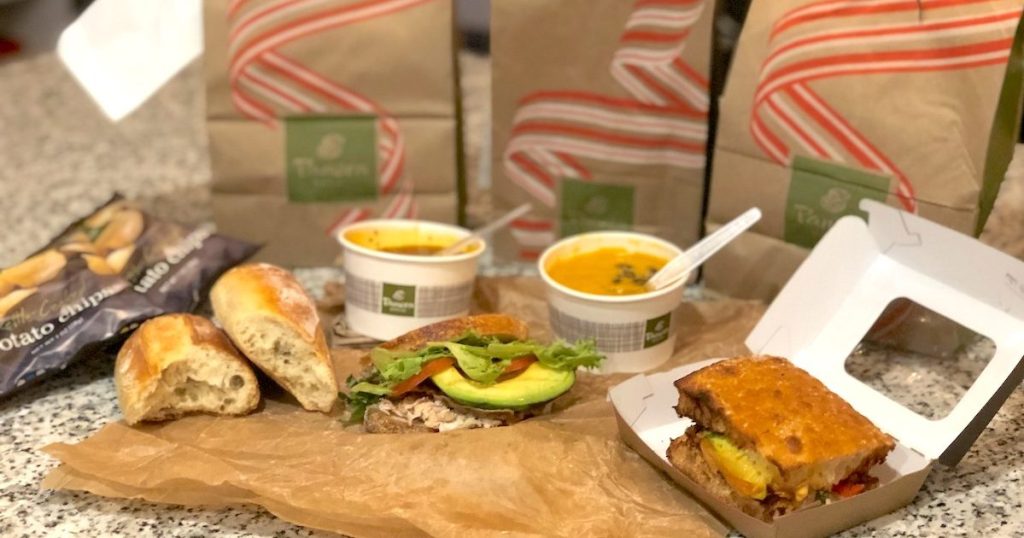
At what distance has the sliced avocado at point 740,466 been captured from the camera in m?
0.82

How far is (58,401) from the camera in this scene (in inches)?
41.6

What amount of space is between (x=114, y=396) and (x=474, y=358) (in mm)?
365

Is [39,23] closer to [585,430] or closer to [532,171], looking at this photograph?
[532,171]

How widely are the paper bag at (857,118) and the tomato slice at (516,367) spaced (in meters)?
0.34

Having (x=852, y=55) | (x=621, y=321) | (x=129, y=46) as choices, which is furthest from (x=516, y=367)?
(x=129, y=46)

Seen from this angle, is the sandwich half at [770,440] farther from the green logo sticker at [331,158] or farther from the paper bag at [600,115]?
the green logo sticker at [331,158]

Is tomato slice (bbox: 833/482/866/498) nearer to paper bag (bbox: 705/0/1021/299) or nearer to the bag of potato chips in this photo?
paper bag (bbox: 705/0/1021/299)

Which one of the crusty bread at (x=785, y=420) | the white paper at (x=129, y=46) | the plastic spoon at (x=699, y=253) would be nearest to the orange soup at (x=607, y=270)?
the plastic spoon at (x=699, y=253)

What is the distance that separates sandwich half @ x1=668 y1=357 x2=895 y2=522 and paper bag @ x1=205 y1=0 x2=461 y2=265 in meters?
0.50

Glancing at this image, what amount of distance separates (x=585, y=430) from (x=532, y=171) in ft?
1.33

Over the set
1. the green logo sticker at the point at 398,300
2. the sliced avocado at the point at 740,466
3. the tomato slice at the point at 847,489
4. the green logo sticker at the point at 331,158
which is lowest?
the tomato slice at the point at 847,489

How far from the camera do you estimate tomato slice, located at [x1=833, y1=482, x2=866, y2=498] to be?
853mm

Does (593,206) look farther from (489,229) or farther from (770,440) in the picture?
(770,440)

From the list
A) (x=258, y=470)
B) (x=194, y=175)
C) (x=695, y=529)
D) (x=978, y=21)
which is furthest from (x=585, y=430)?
(x=194, y=175)
